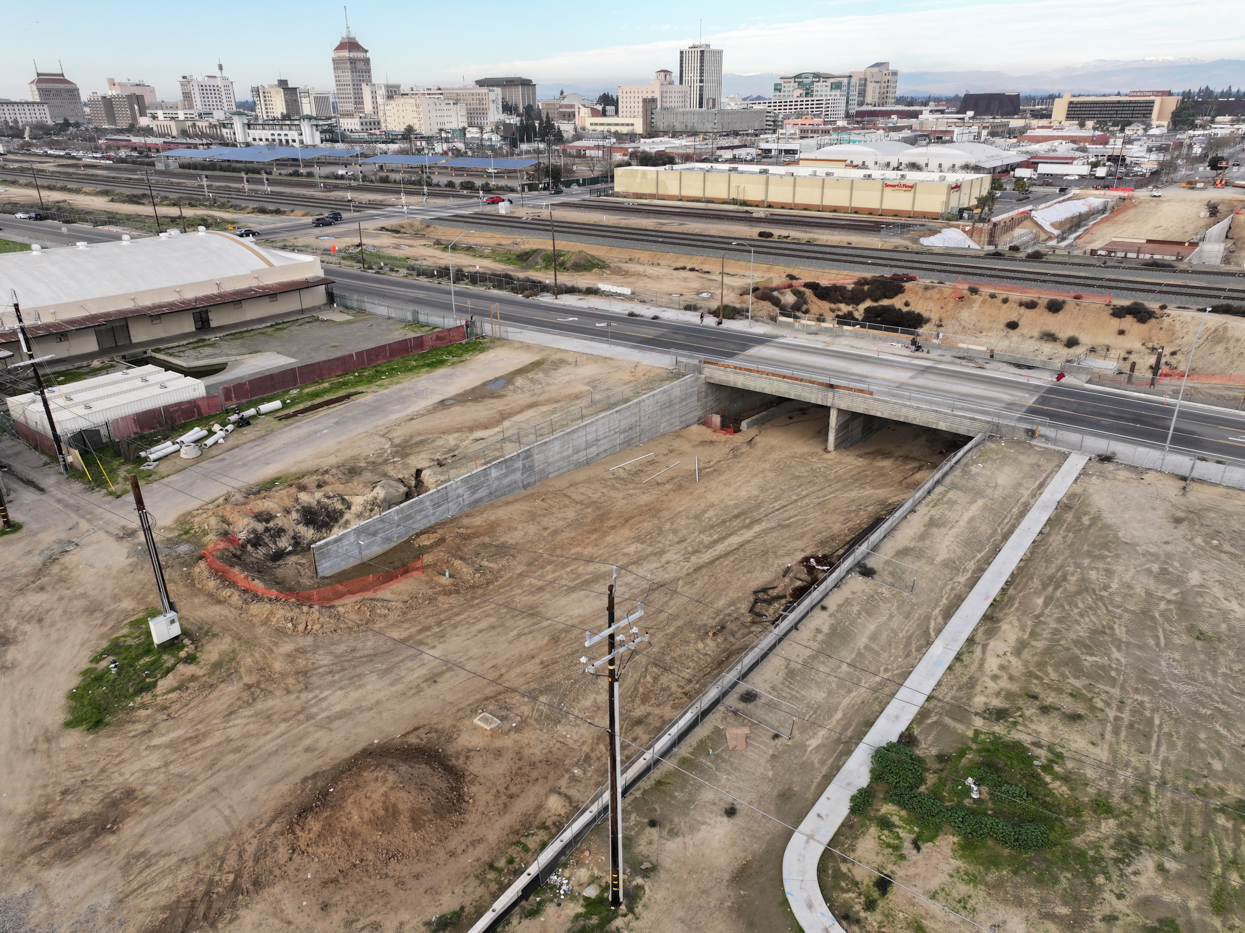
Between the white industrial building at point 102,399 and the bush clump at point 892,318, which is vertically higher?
the white industrial building at point 102,399

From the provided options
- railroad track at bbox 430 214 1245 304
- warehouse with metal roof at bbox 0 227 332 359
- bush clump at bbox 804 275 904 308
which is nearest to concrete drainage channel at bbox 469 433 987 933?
bush clump at bbox 804 275 904 308

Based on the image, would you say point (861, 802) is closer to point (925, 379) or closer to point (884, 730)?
point (884, 730)

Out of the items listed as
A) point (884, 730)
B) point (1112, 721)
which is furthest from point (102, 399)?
point (1112, 721)

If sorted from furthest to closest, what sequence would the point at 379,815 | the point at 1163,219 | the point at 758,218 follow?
the point at 1163,219, the point at 758,218, the point at 379,815

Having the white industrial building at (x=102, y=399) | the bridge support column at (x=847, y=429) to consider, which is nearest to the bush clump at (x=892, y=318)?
the bridge support column at (x=847, y=429)

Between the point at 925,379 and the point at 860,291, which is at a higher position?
the point at 860,291

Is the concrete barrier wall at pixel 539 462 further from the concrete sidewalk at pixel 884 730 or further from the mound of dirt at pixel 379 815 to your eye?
the concrete sidewalk at pixel 884 730
